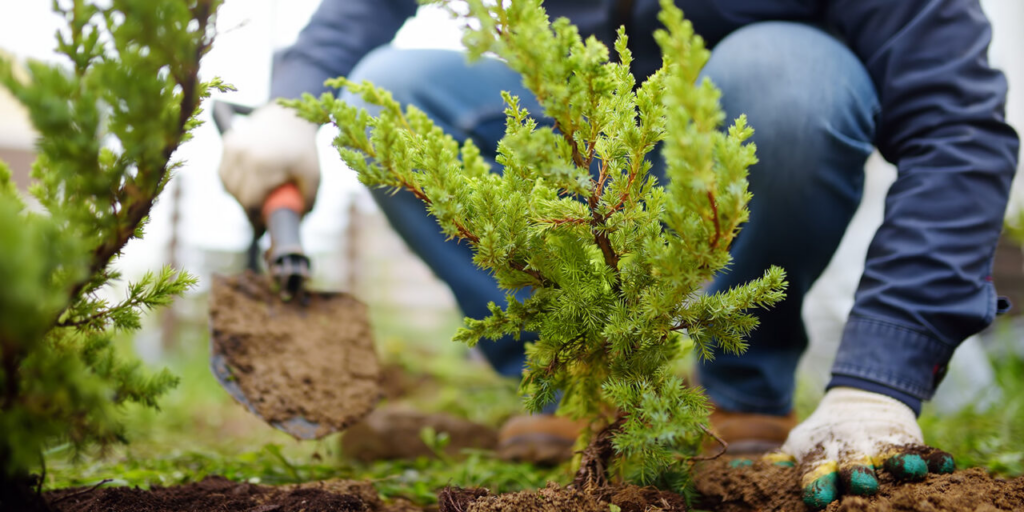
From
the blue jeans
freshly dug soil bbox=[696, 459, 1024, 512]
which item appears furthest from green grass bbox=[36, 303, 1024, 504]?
the blue jeans

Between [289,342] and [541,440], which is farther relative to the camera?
[541,440]

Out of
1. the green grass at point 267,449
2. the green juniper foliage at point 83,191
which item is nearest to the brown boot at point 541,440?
the green grass at point 267,449

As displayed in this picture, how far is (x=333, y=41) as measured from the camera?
2.19 m

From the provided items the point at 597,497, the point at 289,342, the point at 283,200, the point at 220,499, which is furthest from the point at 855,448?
the point at 283,200

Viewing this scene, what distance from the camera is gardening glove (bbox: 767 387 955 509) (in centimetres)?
111

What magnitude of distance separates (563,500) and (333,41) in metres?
1.81

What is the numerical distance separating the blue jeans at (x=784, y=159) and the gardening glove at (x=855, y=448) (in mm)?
472

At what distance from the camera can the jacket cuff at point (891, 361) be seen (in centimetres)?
138

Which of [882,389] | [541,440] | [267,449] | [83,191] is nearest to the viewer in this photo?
[83,191]

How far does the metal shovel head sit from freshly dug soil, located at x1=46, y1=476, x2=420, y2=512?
1.01ft

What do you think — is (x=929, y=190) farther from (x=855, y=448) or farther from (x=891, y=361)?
(x=855, y=448)

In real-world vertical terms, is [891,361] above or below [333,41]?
below

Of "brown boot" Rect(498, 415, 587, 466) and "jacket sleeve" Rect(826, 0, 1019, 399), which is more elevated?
"jacket sleeve" Rect(826, 0, 1019, 399)

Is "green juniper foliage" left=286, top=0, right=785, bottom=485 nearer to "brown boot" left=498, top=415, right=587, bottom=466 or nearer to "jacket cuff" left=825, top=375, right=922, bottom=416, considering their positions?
"jacket cuff" left=825, top=375, right=922, bottom=416
